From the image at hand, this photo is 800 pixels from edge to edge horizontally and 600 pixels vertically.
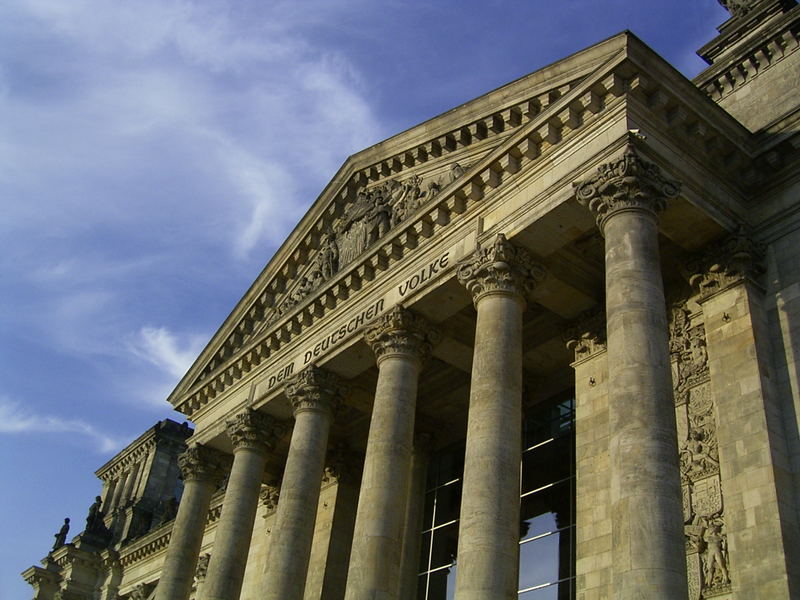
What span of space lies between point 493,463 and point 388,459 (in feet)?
12.1

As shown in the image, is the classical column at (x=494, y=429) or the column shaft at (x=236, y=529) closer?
the classical column at (x=494, y=429)

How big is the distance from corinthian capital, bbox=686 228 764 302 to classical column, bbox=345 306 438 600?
20.7 feet

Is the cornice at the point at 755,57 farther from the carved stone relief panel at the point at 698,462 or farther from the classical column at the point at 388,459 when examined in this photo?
the classical column at the point at 388,459

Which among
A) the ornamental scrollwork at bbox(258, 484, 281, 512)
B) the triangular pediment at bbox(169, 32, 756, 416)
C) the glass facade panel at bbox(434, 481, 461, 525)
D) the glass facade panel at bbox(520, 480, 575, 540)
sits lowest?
the glass facade panel at bbox(520, 480, 575, 540)

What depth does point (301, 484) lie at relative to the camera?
71.3ft

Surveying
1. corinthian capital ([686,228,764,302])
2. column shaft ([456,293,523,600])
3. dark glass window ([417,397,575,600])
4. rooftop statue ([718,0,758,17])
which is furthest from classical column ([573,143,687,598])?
rooftop statue ([718,0,758,17])

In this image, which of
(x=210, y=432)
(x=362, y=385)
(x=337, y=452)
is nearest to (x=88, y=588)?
(x=210, y=432)

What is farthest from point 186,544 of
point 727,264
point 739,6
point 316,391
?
point 739,6

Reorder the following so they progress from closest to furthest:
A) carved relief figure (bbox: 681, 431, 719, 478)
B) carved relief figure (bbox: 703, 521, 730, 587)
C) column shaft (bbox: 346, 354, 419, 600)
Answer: carved relief figure (bbox: 703, 521, 730, 587) → carved relief figure (bbox: 681, 431, 719, 478) → column shaft (bbox: 346, 354, 419, 600)

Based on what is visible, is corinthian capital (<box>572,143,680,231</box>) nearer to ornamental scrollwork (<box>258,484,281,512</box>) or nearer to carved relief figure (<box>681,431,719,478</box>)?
carved relief figure (<box>681,431,719,478</box>)

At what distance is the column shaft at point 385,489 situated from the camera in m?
17.5

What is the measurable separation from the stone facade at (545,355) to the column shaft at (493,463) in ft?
0.13

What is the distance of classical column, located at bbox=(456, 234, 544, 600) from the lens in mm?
14773

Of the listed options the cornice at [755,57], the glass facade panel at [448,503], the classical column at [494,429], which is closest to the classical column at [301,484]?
the glass facade panel at [448,503]
